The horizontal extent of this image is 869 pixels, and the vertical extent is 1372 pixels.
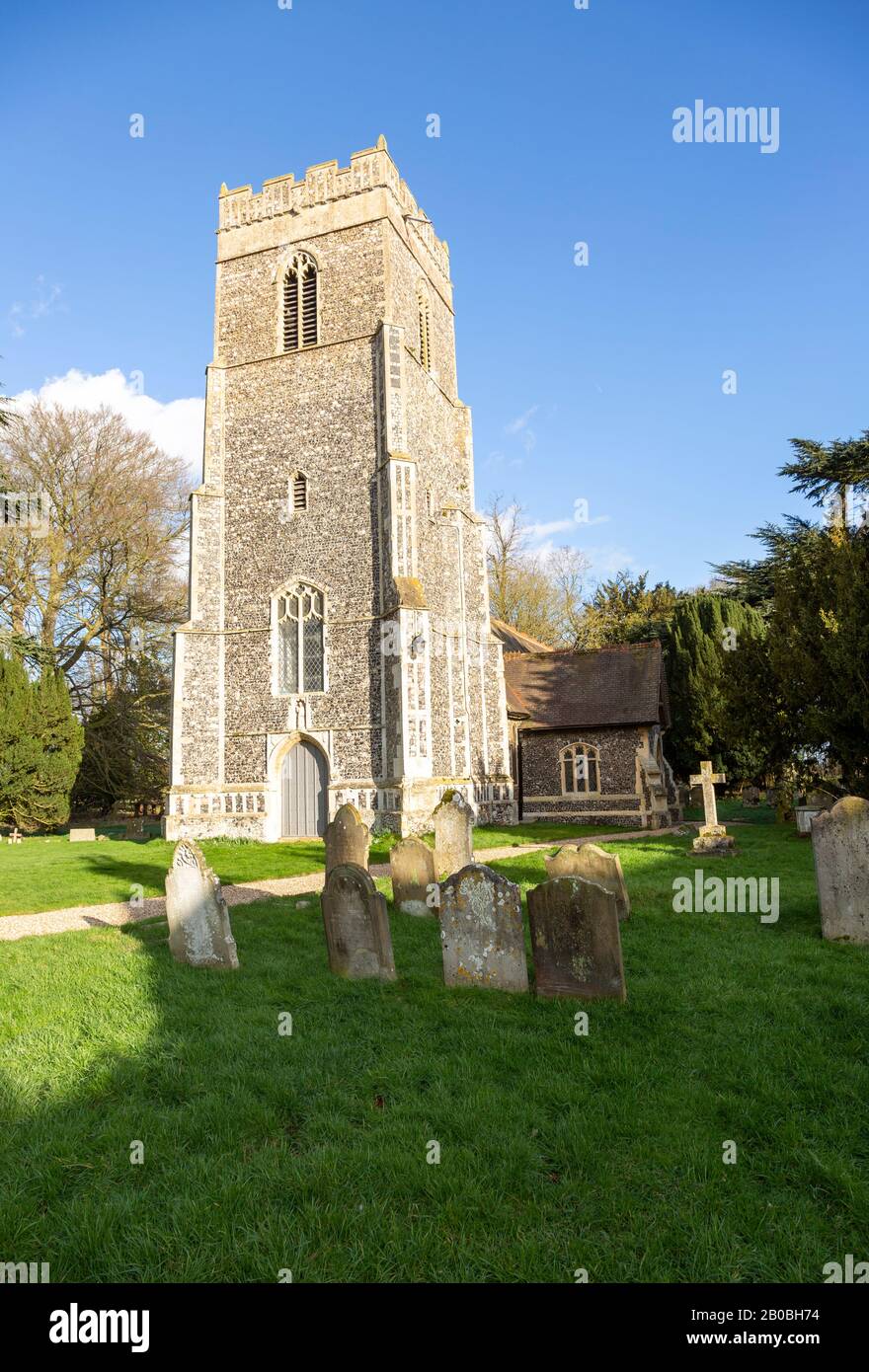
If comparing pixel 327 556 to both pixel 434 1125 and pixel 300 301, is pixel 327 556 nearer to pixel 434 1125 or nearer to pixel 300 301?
pixel 300 301

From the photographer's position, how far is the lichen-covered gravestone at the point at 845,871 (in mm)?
6641

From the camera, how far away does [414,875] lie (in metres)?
8.43

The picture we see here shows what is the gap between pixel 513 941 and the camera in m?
5.57

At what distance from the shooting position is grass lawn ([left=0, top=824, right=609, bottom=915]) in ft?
35.5

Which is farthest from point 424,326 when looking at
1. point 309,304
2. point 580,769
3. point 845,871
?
point 845,871

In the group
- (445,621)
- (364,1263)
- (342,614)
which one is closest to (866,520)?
(445,621)

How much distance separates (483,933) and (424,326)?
20392 millimetres

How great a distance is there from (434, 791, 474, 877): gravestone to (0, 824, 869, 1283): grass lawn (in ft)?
12.8

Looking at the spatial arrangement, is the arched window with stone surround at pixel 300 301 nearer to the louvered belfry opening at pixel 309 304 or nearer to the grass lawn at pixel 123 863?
the louvered belfry opening at pixel 309 304

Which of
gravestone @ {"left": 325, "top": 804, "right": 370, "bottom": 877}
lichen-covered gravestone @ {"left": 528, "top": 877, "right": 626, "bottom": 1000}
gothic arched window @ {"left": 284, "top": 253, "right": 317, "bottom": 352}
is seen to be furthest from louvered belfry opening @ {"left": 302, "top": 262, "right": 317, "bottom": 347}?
lichen-covered gravestone @ {"left": 528, "top": 877, "right": 626, "bottom": 1000}

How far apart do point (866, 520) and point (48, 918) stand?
17.6 metres

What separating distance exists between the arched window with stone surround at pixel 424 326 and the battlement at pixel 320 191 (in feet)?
5.65

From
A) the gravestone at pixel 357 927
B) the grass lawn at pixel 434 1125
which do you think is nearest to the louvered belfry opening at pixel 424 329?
the gravestone at pixel 357 927

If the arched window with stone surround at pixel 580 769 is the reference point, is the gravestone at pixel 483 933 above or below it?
below
